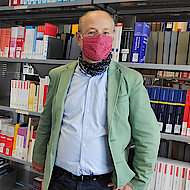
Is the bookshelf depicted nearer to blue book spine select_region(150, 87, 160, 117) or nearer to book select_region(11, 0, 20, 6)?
book select_region(11, 0, 20, 6)

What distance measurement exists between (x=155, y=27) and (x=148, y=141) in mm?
1145

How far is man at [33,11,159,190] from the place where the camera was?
135 centimetres

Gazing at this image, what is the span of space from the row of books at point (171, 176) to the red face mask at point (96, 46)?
968 millimetres

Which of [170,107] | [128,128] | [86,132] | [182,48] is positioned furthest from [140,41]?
[86,132]

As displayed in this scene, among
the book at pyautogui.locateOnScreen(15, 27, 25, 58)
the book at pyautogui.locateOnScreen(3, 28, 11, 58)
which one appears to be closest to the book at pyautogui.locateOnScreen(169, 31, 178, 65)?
the book at pyautogui.locateOnScreen(15, 27, 25, 58)

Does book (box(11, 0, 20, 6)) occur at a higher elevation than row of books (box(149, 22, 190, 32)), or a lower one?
higher

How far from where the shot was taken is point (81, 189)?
1353 mm

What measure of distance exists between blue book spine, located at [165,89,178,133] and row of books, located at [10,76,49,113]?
1.12 meters

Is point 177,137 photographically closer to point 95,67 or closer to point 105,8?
point 95,67

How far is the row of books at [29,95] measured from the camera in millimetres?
2352

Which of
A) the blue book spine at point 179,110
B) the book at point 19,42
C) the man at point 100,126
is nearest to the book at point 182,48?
the blue book spine at point 179,110

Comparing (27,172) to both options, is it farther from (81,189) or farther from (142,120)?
(142,120)

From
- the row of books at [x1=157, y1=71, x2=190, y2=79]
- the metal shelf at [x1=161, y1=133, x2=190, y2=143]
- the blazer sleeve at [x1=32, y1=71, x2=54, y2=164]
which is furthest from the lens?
the row of books at [x1=157, y1=71, x2=190, y2=79]

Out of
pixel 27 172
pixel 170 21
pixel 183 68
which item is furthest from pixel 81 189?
pixel 27 172
